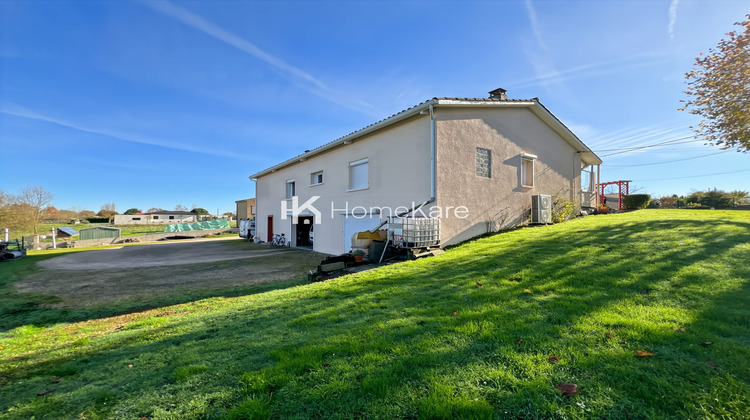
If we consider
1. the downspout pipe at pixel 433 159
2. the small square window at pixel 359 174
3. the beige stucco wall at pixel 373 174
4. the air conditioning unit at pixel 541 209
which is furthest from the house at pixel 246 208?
the air conditioning unit at pixel 541 209

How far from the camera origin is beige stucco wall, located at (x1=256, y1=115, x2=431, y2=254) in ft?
29.9

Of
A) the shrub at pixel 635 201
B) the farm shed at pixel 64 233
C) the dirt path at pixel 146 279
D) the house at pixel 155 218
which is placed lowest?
the dirt path at pixel 146 279

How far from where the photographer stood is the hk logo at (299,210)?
14.4m

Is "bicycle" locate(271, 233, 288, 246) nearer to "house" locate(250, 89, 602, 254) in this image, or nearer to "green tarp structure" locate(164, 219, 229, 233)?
"house" locate(250, 89, 602, 254)

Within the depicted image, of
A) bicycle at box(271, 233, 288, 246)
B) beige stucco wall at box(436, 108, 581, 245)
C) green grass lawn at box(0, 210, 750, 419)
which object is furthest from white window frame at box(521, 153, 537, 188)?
bicycle at box(271, 233, 288, 246)

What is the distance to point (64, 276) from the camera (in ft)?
31.1

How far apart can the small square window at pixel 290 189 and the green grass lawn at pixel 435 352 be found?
12.6 meters

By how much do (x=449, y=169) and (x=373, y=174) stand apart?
3.12 meters

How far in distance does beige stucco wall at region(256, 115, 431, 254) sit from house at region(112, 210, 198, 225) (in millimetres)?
50815

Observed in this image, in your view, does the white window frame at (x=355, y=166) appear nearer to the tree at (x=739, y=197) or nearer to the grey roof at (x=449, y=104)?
the grey roof at (x=449, y=104)

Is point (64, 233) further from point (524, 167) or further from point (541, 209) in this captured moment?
point (541, 209)

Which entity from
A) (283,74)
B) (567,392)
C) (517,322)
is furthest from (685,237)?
(283,74)

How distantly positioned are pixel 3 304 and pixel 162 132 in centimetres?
1463

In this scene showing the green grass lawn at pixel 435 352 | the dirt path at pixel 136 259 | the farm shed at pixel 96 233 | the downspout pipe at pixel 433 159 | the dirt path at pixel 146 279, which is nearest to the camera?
the green grass lawn at pixel 435 352
